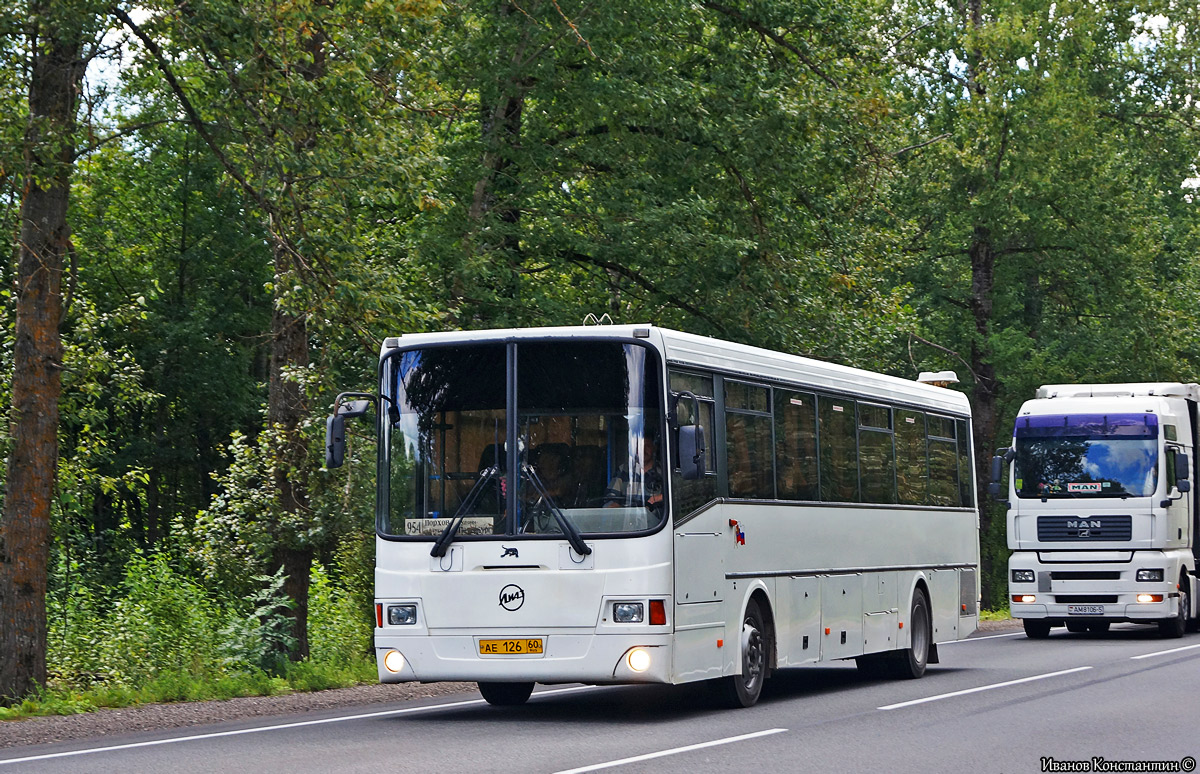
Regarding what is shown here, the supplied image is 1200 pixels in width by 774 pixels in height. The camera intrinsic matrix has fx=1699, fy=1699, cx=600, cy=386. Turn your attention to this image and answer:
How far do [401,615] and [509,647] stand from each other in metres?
1.00

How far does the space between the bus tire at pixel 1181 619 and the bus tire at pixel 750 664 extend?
14162 millimetres

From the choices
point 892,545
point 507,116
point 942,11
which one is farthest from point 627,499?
point 942,11

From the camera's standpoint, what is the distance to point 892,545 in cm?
1877

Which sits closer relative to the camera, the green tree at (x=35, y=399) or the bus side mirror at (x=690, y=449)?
the bus side mirror at (x=690, y=449)

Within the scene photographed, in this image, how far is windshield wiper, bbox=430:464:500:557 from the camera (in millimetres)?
13641

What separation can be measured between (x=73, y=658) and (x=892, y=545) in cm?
1099

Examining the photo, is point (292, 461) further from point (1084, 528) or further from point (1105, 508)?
point (1105, 508)

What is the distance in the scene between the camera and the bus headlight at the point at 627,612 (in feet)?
43.4

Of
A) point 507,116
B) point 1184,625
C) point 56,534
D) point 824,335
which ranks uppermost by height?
point 507,116

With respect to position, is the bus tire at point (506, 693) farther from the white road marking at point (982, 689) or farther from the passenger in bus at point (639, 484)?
the white road marking at point (982, 689)

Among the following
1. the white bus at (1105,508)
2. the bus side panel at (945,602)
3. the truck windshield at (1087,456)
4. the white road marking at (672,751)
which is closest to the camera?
the white road marking at (672,751)

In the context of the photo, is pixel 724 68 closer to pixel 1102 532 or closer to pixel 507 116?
pixel 507 116

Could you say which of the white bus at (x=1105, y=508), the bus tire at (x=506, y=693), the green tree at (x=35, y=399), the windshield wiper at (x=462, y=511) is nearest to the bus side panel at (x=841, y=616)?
the bus tire at (x=506, y=693)

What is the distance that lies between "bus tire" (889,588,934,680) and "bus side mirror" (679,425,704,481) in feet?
22.0
